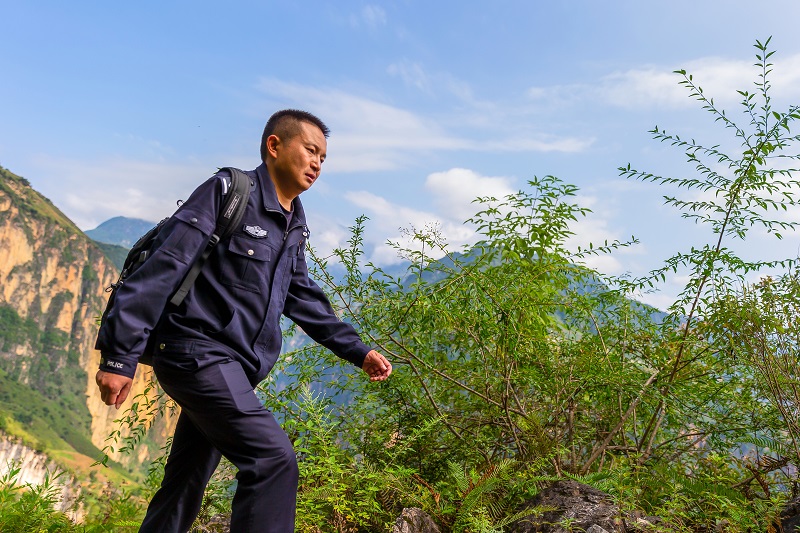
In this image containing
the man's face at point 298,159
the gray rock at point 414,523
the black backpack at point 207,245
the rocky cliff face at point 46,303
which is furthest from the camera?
the rocky cliff face at point 46,303

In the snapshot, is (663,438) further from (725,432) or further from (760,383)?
(760,383)

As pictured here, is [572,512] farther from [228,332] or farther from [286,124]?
[286,124]

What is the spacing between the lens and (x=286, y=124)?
339cm

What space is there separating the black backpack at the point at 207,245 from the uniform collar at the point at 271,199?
0.11 meters

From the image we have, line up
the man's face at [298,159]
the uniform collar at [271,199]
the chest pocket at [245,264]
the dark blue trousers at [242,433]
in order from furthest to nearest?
the man's face at [298,159]
the uniform collar at [271,199]
the chest pocket at [245,264]
the dark blue trousers at [242,433]

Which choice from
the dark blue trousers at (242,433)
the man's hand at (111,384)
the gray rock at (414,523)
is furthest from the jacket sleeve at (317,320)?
the man's hand at (111,384)

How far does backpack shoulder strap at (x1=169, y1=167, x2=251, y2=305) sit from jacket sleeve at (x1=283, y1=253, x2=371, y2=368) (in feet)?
1.93

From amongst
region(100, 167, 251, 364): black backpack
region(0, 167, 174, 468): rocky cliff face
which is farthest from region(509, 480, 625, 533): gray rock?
region(0, 167, 174, 468): rocky cliff face

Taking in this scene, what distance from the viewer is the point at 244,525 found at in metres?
2.67

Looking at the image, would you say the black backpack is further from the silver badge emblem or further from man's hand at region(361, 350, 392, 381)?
man's hand at region(361, 350, 392, 381)

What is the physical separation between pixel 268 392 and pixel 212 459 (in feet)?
4.07

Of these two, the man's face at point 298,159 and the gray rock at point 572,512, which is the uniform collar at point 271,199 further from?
the gray rock at point 572,512

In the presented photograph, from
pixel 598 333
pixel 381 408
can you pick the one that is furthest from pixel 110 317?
pixel 598 333

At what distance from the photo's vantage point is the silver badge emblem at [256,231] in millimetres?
3023
